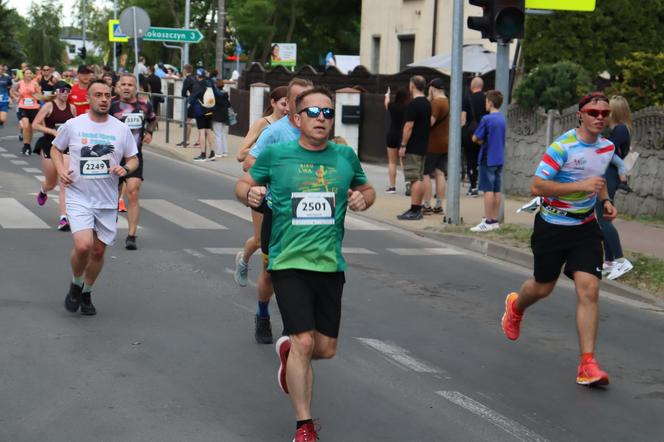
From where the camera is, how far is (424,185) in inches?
655

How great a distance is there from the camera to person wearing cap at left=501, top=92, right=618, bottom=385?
7.69 metres

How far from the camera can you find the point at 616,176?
11.4 m

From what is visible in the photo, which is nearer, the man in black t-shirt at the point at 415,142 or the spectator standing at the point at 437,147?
the man in black t-shirt at the point at 415,142

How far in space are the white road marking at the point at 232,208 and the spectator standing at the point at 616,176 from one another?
5.28m

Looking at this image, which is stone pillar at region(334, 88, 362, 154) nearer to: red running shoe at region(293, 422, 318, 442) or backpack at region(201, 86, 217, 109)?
backpack at region(201, 86, 217, 109)

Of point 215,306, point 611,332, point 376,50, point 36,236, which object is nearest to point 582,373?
point 611,332

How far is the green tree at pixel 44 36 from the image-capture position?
397 feet

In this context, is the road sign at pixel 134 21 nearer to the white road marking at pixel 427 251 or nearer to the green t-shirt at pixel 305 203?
the white road marking at pixel 427 251

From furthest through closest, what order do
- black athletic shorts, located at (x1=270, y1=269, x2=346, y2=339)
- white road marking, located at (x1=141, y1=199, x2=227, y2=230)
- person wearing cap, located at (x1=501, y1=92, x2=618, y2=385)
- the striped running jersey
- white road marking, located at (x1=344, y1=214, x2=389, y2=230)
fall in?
1. white road marking, located at (x1=344, y1=214, x2=389, y2=230)
2. white road marking, located at (x1=141, y1=199, x2=227, y2=230)
3. the striped running jersey
4. person wearing cap, located at (x1=501, y1=92, x2=618, y2=385)
5. black athletic shorts, located at (x1=270, y1=269, x2=346, y2=339)

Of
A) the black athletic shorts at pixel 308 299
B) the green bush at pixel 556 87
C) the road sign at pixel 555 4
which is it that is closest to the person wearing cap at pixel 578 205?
the black athletic shorts at pixel 308 299

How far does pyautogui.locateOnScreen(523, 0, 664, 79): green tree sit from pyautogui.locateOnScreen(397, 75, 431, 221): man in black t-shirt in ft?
28.2

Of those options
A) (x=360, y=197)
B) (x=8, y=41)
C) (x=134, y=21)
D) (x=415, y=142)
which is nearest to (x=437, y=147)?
(x=415, y=142)

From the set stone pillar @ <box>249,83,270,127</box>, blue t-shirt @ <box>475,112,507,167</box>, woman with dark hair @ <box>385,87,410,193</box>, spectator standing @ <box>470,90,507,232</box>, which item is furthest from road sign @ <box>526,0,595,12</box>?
stone pillar @ <box>249,83,270,127</box>

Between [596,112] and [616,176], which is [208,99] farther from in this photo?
[596,112]
